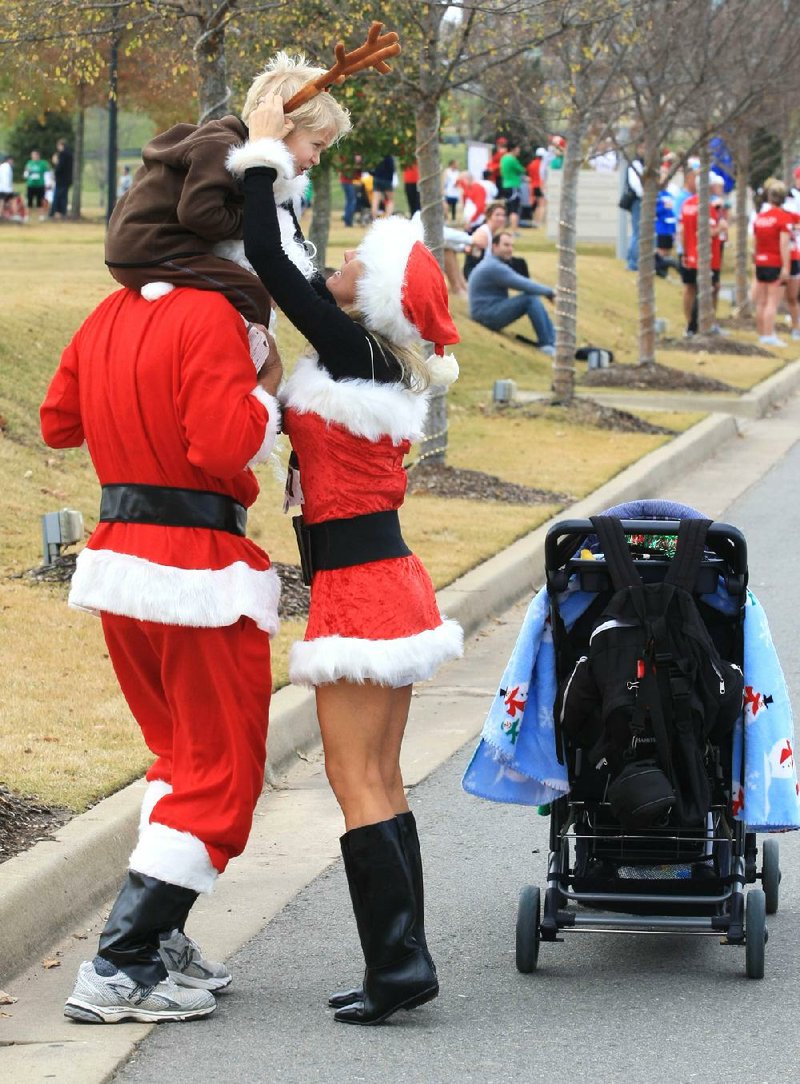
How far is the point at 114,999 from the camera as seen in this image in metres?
4.20

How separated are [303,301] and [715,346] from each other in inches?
769

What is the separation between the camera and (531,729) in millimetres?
4672

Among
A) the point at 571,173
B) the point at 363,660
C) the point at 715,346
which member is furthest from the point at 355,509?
the point at 715,346

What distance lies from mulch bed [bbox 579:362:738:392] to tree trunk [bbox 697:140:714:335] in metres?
4.00

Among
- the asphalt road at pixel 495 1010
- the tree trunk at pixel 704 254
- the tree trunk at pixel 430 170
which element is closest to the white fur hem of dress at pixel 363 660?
the asphalt road at pixel 495 1010

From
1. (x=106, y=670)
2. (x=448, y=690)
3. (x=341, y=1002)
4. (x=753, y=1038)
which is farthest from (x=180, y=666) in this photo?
(x=448, y=690)

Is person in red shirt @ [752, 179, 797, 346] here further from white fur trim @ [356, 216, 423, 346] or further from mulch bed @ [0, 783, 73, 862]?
white fur trim @ [356, 216, 423, 346]

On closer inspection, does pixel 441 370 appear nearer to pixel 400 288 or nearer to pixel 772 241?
pixel 400 288

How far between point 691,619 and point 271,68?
165 centimetres

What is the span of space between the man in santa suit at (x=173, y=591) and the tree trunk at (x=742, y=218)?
22.2 meters

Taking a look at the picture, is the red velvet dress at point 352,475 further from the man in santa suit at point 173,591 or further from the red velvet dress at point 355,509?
the man in santa suit at point 173,591

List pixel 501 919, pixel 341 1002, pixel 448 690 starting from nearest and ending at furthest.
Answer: pixel 341 1002 → pixel 501 919 → pixel 448 690

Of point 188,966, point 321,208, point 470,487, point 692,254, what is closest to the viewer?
point 188,966

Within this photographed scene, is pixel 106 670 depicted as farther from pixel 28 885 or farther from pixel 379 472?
pixel 379 472
